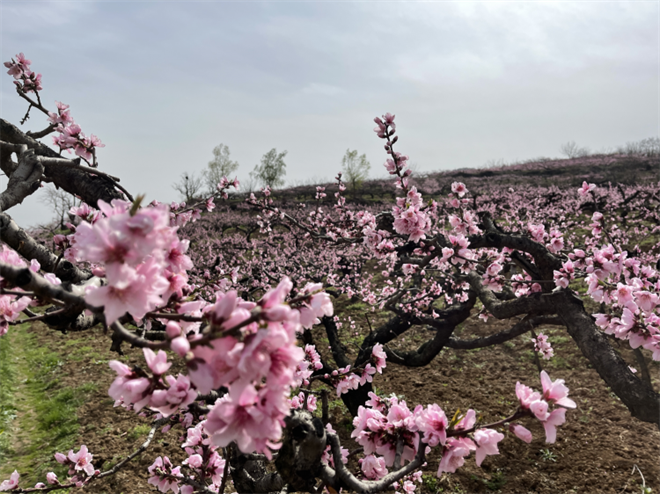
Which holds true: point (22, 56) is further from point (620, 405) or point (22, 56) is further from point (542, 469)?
point (620, 405)

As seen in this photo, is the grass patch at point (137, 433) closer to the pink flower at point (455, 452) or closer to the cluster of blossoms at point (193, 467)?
the cluster of blossoms at point (193, 467)

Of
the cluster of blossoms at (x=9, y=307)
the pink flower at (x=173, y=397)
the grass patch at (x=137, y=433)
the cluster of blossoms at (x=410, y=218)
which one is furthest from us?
the grass patch at (x=137, y=433)

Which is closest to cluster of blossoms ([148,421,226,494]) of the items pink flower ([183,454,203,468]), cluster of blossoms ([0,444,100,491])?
pink flower ([183,454,203,468])

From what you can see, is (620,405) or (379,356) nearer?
(379,356)

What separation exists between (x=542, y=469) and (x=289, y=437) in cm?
410

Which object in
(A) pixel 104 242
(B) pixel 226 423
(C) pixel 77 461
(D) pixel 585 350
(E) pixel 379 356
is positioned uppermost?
(A) pixel 104 242

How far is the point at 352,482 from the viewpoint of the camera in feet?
3.85

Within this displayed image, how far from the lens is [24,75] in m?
2.96

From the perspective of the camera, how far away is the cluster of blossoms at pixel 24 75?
293 centimetres

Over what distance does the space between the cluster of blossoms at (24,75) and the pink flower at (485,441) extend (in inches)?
160

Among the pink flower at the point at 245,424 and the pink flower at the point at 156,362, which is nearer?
the pink flower at the point at 245,424

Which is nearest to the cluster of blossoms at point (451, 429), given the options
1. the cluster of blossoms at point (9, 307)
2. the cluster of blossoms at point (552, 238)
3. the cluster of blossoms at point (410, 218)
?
Result: the cluster of blossoms at point (9, 307)

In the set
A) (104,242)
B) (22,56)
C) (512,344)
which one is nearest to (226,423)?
(104,242)

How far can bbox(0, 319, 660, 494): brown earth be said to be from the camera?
3.79m
